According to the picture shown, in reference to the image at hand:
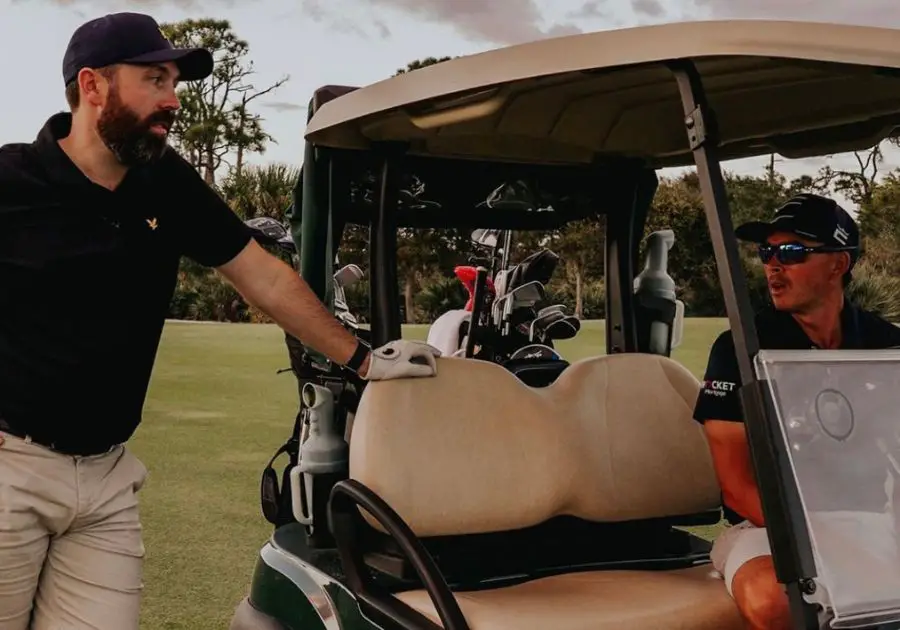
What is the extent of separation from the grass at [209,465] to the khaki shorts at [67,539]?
1295mm

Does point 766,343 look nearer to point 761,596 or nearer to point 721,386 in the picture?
point 721,386

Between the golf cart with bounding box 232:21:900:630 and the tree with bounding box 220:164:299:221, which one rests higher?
the tree with bounding box 220:164:299:221

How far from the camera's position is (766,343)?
90.4 inches

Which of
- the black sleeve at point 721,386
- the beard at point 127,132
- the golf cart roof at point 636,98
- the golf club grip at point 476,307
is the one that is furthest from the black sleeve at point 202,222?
the golf club grip at point 476,307

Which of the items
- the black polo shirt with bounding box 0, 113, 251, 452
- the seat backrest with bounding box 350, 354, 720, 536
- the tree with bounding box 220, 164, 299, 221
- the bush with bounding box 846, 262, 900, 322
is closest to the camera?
the black polo shirt with bounding box 0, 113, 251, 452

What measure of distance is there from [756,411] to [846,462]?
0.27m

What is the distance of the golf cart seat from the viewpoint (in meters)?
2.22

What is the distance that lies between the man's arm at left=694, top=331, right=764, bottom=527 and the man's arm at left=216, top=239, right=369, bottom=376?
2.58ft

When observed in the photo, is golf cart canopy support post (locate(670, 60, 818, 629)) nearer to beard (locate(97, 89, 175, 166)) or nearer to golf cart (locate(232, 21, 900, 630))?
golf cart (locate(232, 21, 900, 630))

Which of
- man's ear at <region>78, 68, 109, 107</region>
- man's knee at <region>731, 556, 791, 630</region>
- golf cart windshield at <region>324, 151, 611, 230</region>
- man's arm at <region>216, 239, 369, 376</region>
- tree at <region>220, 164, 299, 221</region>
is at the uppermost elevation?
tree at <region>220, 164, 299, 221</region>

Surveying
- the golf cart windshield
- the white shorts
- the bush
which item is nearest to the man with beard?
the golf cart windshield

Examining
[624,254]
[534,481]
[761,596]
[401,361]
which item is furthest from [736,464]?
[624,254]

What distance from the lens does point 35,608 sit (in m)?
2.19

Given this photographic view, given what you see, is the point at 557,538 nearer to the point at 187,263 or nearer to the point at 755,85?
the point at 755,85
